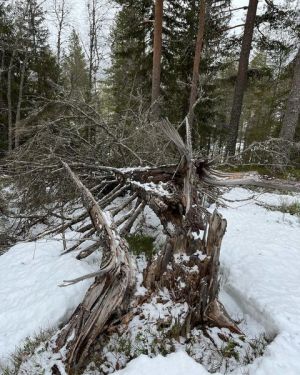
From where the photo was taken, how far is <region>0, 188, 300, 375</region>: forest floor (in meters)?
2.41

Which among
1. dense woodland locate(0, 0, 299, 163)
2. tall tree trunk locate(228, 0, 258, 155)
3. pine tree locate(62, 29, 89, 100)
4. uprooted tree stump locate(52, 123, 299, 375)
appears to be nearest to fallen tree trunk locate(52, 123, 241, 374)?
uprooted tree stump locate(52, 123, 299, 375)

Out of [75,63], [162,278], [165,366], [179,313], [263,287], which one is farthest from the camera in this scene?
[75,63]

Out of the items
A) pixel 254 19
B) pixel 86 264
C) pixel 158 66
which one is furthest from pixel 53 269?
pixel 254 19

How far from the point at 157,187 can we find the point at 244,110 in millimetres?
25814

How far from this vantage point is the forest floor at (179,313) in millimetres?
2412

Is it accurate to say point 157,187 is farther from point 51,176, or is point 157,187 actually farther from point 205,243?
point 51,176

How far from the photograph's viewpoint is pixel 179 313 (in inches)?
115

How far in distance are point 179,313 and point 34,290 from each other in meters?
1.75

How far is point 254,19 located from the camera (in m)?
11.9

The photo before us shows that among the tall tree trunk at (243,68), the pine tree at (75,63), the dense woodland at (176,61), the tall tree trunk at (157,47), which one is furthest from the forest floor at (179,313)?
the pine tree at (75,63)

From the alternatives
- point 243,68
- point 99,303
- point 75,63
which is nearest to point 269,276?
point 99,303

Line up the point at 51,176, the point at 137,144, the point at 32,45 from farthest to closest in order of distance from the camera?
the point at 32,45 → the point at 137,144 → the point at 51,176

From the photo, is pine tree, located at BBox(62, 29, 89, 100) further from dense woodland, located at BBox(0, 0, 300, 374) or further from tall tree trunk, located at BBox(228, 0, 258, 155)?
tall tree trunk, located at BBox(228, 0, 258, 155)

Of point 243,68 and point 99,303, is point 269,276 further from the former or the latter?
point 243,68
